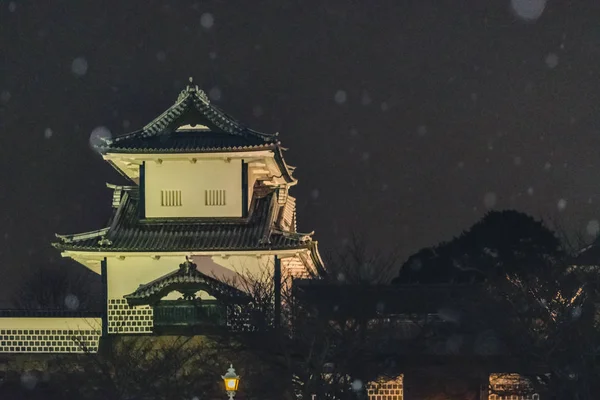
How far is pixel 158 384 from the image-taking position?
1358 inches

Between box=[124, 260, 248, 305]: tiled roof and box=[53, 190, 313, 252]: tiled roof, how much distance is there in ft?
5.09

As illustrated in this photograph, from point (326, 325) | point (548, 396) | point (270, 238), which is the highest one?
point (270, 238)

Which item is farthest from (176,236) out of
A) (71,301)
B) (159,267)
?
(71,301)

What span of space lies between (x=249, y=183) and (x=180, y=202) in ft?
9.05

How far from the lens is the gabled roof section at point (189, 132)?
40.1 m

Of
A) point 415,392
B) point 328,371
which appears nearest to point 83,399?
point 328,371

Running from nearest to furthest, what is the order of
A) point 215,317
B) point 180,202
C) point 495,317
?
point 495,317 → point 215,317 → point 180,202

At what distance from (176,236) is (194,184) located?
2.14 m

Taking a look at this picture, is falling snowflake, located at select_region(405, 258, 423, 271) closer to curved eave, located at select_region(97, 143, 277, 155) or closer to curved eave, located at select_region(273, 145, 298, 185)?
curved eave, located at select_region(273, 145, 298, 185)

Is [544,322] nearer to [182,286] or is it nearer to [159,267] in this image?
[182,286]

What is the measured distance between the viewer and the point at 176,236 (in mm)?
39812

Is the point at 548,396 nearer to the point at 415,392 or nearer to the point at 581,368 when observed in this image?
the point at 581,368

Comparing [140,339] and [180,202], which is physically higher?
[180,202]

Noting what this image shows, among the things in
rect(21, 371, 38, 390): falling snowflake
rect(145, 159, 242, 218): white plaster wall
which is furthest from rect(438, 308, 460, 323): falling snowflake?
rect(21, 371, 38, 390): falling snowflake
